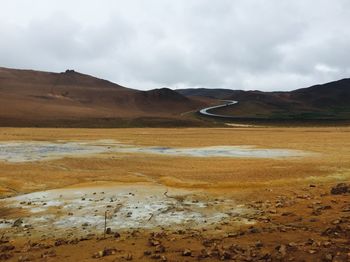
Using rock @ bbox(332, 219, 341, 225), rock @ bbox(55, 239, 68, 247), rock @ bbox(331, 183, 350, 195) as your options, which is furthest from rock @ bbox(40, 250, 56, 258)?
rock @ bbox(331, 183, 350, 195)

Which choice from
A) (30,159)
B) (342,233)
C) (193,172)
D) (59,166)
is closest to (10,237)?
(342,233)

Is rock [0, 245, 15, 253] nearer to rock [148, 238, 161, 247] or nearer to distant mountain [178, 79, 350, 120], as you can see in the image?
rock [148, 238, 161, 247]

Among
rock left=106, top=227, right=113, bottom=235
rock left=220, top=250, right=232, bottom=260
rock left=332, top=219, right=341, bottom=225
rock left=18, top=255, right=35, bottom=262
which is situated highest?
rock left=332, top=219, right=341, bottom=225

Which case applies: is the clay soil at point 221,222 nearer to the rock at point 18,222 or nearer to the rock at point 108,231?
the rock at point 108,231

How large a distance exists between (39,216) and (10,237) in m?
2.06

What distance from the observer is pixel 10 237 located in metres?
11.5

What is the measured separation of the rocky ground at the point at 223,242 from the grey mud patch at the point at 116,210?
0.44 metres

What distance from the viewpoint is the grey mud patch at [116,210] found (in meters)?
12.2

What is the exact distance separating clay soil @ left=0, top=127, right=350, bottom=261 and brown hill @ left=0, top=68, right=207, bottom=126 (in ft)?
Result: 181

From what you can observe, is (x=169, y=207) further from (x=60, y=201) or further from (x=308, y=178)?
(x=308, y=178)

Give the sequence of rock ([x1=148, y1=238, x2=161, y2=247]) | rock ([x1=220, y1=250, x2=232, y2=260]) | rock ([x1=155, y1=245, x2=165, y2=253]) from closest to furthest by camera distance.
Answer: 1. rock ([x1=220, y1=250, x2=232, y2=260])
2. rock ([x1=155, y1=245, x2=165, y2=253])
3. rock ([x1=148, y1=238, x2=161, y2=247])

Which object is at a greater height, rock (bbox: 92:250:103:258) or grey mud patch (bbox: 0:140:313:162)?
grey mud patch (bbox: 0:140:313:162)

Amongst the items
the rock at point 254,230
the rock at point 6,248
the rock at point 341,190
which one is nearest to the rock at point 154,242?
the rock at point 254,230

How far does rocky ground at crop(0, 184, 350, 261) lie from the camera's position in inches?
356
